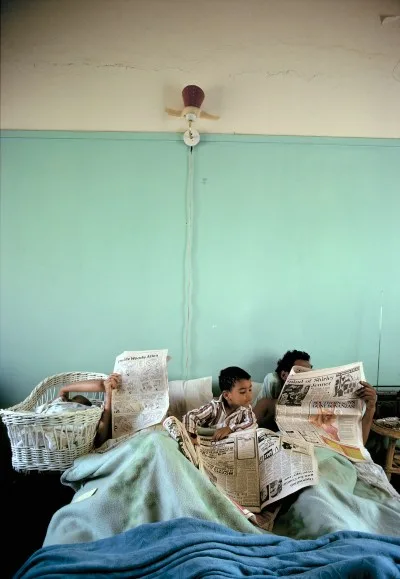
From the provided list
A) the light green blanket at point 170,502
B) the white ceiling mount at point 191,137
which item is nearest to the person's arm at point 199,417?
the light green blanket at point 170,502

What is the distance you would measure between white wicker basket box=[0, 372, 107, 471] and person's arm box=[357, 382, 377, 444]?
0.99 m

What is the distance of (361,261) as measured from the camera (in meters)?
1.80

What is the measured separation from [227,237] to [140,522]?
1234mm

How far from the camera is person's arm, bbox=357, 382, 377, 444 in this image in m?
1.41

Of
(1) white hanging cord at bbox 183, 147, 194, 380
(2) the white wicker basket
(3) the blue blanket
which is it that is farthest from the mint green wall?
(3) the blue blanket

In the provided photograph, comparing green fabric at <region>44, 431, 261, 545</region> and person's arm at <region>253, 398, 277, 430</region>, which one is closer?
green fabric at <region>44, 431, 261, 545</region>

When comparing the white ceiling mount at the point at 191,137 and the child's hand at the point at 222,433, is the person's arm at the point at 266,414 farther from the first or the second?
the white ceiling mount at the point at 191,137

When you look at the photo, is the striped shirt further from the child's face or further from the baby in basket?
the baby in basket

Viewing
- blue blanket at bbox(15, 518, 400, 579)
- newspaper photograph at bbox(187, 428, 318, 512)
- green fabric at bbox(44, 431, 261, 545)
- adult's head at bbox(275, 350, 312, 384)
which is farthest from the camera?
adult's head at bbox(275, 350, 312, 384)

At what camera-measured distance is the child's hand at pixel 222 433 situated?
133 cm

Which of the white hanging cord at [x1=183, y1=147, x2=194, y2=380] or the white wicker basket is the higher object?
the white hanging cord at [x1=183, y1=147, x2=194, y2=380]

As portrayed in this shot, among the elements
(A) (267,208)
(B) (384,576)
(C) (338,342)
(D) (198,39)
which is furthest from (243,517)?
(D) (198,39)

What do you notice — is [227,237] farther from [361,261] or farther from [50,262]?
[50,262]

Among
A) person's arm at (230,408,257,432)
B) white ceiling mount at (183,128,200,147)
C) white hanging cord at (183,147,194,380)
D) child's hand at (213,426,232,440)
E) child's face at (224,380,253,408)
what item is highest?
white ceiling mount at (183,128,200,147)
